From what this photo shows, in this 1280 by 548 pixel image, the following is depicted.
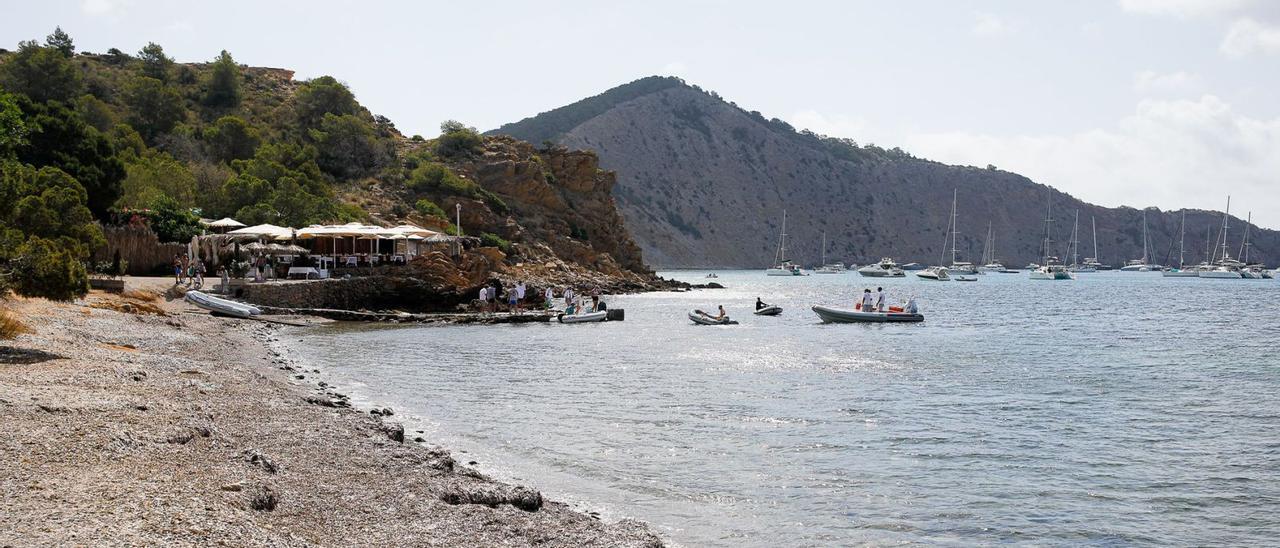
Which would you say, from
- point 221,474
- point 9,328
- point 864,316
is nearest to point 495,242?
point 864,316

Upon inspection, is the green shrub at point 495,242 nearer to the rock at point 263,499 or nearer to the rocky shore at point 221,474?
the rocky shore at point 221,474

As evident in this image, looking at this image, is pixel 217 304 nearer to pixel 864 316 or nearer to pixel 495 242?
pixel 864 316

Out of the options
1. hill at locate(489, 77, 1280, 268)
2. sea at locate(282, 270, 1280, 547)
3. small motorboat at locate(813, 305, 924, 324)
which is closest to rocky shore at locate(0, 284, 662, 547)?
Answer: sea at locate(282, 270, 1280, 547)

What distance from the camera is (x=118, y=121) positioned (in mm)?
76375

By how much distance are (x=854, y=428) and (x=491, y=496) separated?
8615mm

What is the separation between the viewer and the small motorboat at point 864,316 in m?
43.8

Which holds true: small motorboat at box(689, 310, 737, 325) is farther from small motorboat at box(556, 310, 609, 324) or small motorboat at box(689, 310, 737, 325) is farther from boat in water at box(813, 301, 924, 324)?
boat in water at box(813, 301, 924, 324)

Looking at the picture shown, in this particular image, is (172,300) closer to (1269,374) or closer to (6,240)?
(6,240)

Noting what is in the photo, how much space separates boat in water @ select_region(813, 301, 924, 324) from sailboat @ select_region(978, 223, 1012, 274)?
408 feet

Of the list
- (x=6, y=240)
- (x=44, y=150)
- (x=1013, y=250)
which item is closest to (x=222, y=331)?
(x=6, y=240)

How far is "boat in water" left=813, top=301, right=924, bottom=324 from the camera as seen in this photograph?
144 ft

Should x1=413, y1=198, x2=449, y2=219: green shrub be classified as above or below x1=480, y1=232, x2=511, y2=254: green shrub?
Answer: above

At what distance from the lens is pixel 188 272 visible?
40656 mm

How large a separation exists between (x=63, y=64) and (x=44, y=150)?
122ft
